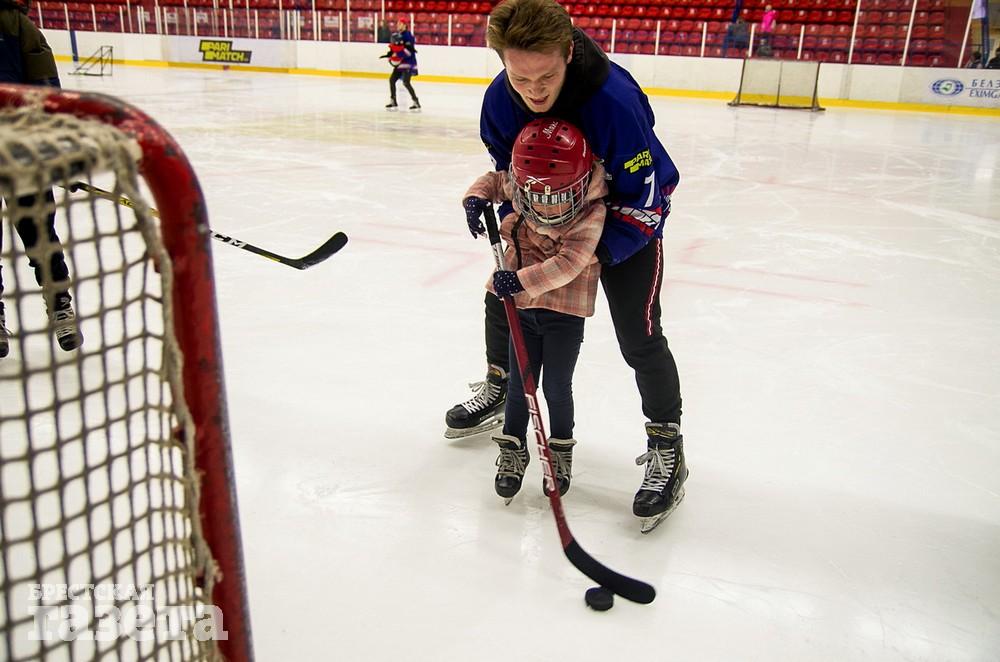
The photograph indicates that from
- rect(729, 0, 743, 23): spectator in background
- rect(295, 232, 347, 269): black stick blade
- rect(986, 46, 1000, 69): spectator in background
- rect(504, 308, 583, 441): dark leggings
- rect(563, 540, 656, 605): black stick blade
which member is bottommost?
rect(563, 540, 656, 605): black stick blade

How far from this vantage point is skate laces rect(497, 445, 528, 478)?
1620 millimetres

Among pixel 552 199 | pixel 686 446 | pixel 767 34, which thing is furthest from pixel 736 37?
pixel 552 199

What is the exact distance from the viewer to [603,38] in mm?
13109

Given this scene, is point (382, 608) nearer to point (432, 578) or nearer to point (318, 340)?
point (432, 578)

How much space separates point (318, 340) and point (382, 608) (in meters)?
1.26

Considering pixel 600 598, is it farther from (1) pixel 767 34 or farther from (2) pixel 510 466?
(1) pixel 767 34

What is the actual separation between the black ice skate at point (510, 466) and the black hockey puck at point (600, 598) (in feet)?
→ 1.05

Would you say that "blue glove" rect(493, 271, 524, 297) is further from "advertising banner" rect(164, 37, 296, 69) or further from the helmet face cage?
"advertising banner" rect(164, 37, 296, 69)

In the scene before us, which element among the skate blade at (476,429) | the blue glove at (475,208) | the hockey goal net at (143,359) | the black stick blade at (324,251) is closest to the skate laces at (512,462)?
the skate blade at (476,429)

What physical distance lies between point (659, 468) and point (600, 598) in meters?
0.36

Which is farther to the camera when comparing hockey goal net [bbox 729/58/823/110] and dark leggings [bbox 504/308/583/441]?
hockey goal net [bbox 729/58/823/110]

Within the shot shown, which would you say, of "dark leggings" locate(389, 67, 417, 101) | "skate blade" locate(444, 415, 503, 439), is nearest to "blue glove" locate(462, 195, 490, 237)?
"skate blade" locate(444, 415, 503, 439)

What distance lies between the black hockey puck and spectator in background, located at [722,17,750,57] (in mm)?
12184

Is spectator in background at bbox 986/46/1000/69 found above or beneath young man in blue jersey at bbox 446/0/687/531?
above
